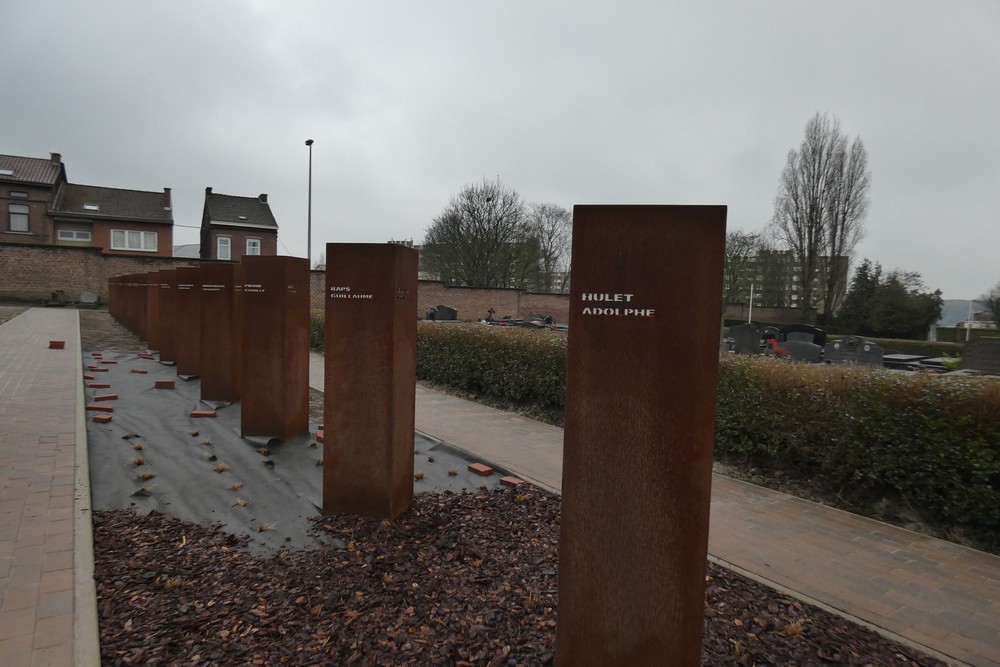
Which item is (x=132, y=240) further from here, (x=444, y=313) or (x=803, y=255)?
(x=803, y=255)

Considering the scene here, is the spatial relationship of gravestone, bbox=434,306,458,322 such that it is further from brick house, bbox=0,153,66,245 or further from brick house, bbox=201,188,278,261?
brick house, bbox=0,153,66,245

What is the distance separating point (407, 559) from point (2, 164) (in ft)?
165

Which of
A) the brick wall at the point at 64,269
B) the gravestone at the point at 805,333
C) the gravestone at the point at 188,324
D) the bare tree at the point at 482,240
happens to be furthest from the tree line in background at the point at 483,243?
the gravestone at the point at 188,324

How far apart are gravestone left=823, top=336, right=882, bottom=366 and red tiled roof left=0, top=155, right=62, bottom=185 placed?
4732 cm

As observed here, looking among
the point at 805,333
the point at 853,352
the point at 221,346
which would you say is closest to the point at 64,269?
the point at 221,346

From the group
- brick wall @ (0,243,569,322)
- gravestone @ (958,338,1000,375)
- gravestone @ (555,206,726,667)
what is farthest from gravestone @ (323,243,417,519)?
brick wall @ (0,243,569,322)

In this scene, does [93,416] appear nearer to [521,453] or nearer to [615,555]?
[521,453]

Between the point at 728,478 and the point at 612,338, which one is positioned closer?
the point at 612,338

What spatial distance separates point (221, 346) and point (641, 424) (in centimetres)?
701

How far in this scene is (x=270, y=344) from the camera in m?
5.95

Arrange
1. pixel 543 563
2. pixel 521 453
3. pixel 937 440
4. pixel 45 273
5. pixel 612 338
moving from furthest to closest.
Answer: pixel 45 273 < pixel 521 453 < pixel 937 440 < pixel 543 563 < pixel 612 338

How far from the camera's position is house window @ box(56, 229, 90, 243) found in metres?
39.6

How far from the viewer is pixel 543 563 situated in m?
3.52

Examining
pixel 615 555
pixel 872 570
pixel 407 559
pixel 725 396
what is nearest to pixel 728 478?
pixel 725 396
